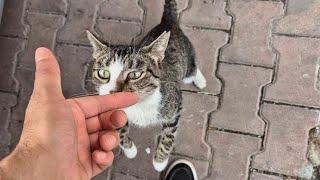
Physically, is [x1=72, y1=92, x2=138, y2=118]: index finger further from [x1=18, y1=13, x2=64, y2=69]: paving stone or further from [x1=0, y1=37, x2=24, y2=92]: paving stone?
[x1=0, y1=37, x2=24, y2=92]: paving stone

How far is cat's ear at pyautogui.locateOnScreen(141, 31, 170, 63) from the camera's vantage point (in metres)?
2.02

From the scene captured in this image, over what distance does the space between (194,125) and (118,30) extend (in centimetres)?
79

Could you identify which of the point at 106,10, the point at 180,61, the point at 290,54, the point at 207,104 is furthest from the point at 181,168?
the point at 106,10

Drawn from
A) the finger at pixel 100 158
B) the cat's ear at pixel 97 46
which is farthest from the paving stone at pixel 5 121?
the finger at pixel 100 158

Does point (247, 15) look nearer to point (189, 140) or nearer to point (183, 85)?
point (183, 85)

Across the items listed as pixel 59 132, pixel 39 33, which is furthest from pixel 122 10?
pixel 59 132

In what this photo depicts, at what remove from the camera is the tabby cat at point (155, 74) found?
6.61 feet

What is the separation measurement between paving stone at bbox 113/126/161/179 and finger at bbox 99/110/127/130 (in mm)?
807

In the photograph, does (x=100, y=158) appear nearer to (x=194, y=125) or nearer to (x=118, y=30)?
(x=194, y=125)

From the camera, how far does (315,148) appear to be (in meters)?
2.46

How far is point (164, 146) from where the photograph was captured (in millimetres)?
2465

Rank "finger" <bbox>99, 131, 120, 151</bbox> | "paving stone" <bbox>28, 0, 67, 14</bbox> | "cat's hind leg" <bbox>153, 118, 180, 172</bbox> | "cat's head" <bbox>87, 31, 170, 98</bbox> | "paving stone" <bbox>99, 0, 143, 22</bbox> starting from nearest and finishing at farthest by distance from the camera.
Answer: "finger" <bbox>99, 131, 120, 151</bbox> < "cat's head" <bbox>87, 31, 170, 98</bbox> < "cat's hind leg" <bbox>153, 118, 180, 172</bbox> < "paving stone" <bbox>99, 0, 143, 22</bbox> < "paving stone" <bbox>28, 0, 67, 14</bbox>

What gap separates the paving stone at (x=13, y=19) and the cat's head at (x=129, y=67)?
1195mm

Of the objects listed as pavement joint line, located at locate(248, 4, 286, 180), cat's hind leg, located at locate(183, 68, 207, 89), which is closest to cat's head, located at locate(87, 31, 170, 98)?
cat's hind leg, located at locate(183, 68, 207, 89)
